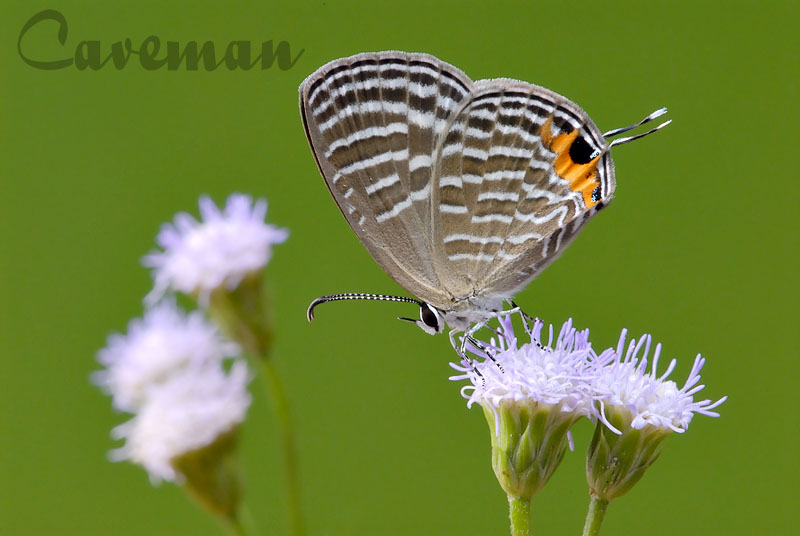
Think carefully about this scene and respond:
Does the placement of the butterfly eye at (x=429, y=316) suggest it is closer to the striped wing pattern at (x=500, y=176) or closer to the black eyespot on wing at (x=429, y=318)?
the black eyespot on wing at (x=429, y=318)

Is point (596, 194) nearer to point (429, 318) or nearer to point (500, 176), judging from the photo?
point (500, 176)

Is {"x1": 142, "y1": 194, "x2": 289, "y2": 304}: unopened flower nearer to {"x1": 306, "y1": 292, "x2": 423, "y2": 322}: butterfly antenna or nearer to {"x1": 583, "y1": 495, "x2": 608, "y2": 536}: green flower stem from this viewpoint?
{"x1": 306, "y1": 292, "x2": 423, "y2": 322}: butterfly antenna

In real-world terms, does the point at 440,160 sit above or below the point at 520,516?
above

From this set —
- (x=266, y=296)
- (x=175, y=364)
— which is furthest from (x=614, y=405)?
(x=175, y=364)

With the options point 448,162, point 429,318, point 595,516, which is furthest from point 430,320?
→ point 595,516

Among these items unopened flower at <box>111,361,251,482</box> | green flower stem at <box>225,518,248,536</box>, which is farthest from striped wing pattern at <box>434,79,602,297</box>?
green flower stem at <box>225,518,248,536</box>

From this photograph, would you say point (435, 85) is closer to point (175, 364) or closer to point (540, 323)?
point (540, 323)

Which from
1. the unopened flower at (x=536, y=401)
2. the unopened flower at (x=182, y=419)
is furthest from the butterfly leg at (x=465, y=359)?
the unopened flower at (x=182, y=419)
